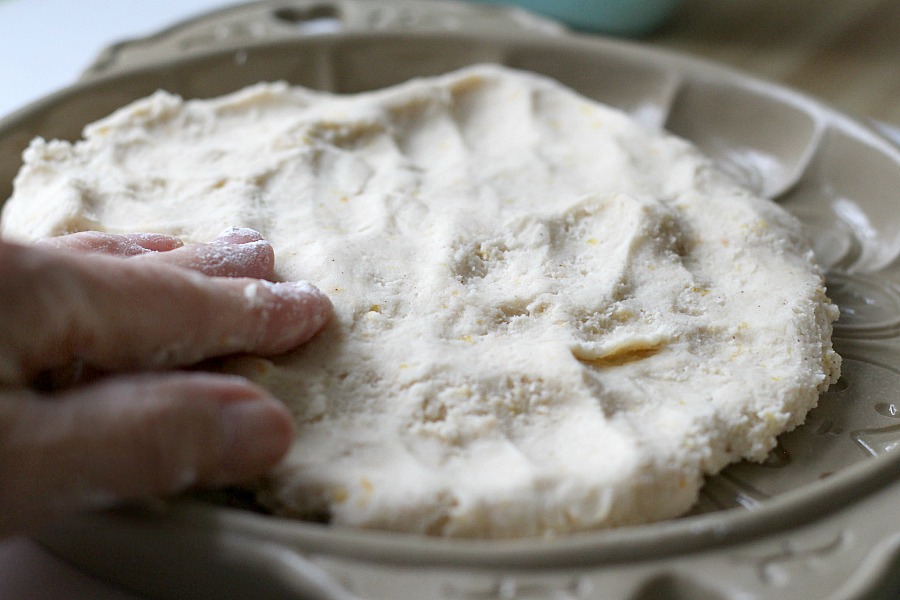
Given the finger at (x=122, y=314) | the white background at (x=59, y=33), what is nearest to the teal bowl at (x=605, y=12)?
the white background at (x=59, y=33)

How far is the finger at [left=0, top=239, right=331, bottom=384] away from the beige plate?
0.46 feet

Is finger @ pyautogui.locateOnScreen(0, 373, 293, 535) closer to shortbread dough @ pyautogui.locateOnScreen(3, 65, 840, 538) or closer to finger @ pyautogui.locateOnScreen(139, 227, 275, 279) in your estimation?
shortbread dough @ pyautogui.locateOnScreen(3, 65, 840, 538)

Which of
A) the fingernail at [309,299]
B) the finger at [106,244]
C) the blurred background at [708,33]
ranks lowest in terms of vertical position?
the blurred background at [708,33]

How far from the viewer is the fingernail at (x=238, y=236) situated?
973 mm

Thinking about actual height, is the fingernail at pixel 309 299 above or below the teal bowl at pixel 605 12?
above

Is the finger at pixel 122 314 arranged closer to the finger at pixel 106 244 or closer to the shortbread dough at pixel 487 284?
the shortbread dough at pixel 487 284

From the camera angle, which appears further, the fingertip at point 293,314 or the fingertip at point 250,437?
the fingertip at point 293,314

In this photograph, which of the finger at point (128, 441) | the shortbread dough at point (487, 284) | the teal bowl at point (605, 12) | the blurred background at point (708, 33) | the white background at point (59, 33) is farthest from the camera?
the teal bowl at point (605, 12)

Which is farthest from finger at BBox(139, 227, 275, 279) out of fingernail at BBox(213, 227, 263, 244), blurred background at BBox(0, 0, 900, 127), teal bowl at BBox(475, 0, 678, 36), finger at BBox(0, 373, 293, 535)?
teal bowl at BBox(475, 0, 678, 36)

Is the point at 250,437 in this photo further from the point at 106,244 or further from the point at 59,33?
the point at 59,33

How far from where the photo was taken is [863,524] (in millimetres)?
755

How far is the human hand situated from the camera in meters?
0.66

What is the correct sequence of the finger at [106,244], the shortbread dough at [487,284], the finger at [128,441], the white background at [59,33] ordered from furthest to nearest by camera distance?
the white background at [59,33] < the finger at [106,244] < the shortbread dough at [487,284] < the finger at [128,441]

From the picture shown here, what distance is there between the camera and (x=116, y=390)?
69 cm
